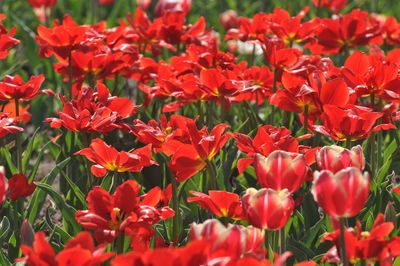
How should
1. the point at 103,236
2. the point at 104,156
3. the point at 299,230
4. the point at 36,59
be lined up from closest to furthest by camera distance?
the point at 103,236, the point at 104,156, the point at 299,230, the point at 36,59

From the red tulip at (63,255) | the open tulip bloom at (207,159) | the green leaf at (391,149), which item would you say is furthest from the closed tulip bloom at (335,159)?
the green leaf at (391,149)

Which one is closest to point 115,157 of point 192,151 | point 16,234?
point 192,151

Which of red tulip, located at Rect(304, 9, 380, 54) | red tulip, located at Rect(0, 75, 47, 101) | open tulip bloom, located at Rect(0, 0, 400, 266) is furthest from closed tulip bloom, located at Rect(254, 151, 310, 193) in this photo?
red tulip, located at Rect(304, 9, 380, 54)

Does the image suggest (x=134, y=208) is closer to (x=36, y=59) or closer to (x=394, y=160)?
(x=394, y=160)

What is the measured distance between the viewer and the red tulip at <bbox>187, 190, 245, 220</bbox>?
180cm

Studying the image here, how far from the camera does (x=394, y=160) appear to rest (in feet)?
8.71

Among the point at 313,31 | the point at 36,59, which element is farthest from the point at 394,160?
the point at 36,59

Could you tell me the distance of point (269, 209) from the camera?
1.59 metres

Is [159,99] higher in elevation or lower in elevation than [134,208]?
lower

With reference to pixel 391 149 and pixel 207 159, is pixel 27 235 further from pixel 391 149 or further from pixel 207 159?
pixel 391 149

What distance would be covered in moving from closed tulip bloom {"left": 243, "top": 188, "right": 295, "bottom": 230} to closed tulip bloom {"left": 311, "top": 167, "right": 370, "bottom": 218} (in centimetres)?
9

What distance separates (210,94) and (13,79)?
0.63 meters

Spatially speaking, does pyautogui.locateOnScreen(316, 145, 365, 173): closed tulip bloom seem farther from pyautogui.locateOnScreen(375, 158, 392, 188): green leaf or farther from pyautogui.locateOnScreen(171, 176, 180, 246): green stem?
pyautogui.locateOnScreen(375, 158, 392, 188): green leaf

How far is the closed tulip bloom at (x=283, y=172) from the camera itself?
5.66ft
